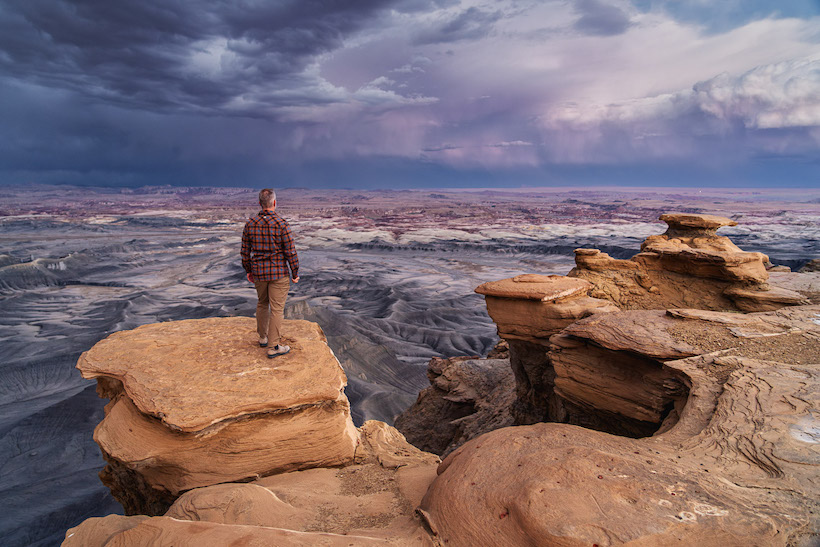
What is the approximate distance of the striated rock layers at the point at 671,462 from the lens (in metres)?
2.61

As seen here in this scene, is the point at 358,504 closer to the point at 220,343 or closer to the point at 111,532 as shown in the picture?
the point at 111,532

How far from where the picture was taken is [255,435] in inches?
170

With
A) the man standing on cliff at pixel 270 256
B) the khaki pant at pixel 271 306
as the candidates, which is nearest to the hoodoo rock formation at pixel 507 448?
the khaki pant at pixel 271 306

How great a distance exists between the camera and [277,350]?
5.23 meters

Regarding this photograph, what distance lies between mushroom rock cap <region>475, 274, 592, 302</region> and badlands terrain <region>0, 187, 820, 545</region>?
8.33 meters

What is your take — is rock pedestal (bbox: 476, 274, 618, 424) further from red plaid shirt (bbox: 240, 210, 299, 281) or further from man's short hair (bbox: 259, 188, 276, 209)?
man's short hair (bbox: 259, 188, 276, 209)

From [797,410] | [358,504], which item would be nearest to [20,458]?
[358,504]

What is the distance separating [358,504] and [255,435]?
4.41 feet

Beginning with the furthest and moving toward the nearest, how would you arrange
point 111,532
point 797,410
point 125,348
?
point 125,348 < point 797,410 < point 111,532

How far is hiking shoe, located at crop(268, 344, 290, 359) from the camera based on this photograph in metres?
5.18

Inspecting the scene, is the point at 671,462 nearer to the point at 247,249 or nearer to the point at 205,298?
the point at 247,249

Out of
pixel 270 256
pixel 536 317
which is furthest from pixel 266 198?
pixel 536 317

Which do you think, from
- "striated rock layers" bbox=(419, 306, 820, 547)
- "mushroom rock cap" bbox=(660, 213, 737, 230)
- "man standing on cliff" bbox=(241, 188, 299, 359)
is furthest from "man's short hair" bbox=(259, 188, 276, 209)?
"mushroom rock cap" bbox=(660, 213, 737, 230)

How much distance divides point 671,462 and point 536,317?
4.62 metres
